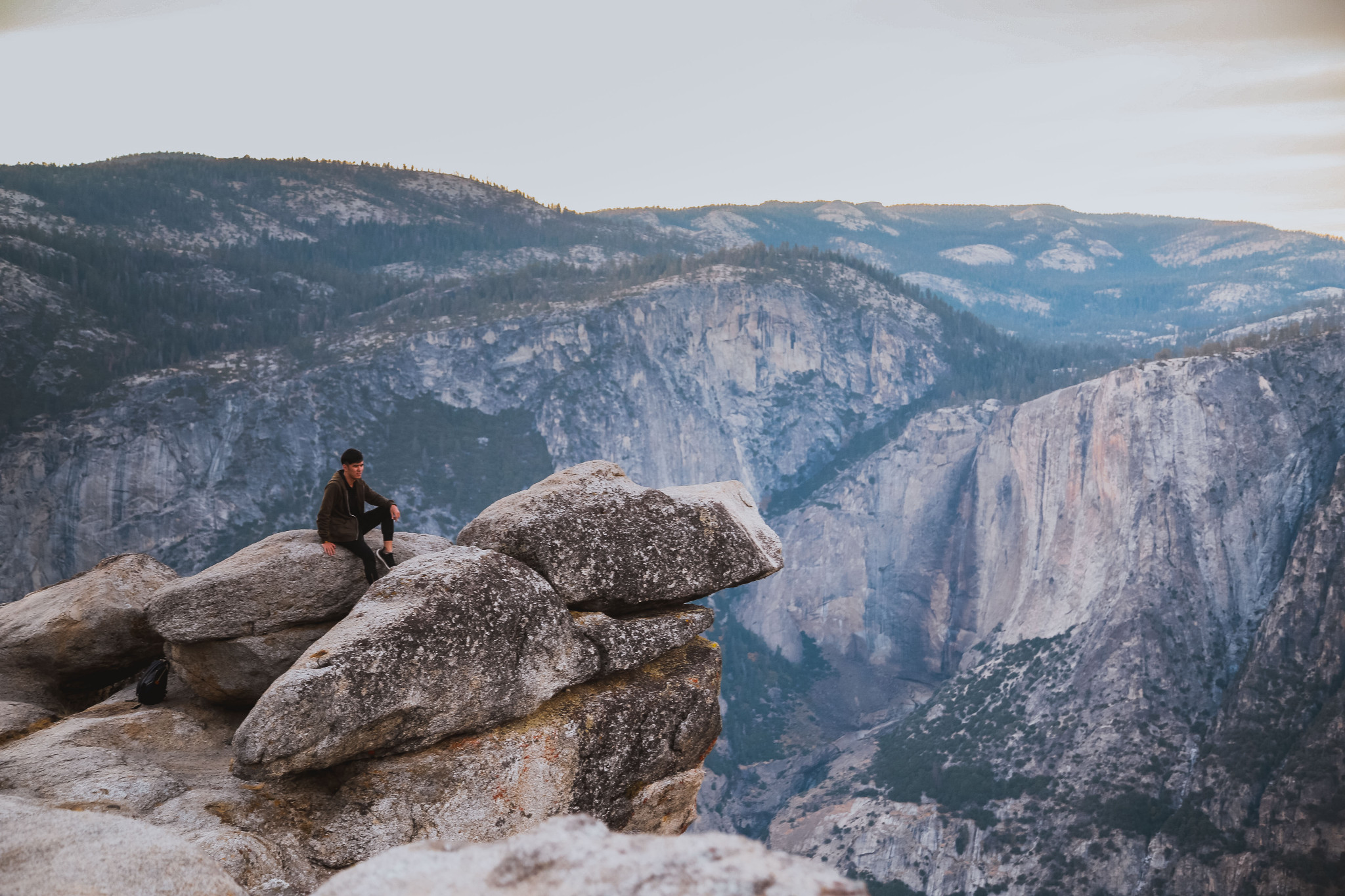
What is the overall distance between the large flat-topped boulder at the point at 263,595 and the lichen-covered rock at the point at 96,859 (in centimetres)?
553

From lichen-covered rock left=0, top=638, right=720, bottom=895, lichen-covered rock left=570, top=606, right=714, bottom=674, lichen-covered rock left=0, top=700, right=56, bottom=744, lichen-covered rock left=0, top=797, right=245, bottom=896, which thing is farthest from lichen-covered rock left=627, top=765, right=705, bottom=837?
lichen-covered rock left=0, top=700, right=56, bottom=744

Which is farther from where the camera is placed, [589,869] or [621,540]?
[621,540]

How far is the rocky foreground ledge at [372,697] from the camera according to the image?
12164 mm

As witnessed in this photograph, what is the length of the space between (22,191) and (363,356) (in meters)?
90.1

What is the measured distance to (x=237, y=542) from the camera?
12412 centimetres

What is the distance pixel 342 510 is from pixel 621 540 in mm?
5815

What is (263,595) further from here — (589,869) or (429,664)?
(589,869)

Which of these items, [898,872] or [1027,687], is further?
[1027,687]

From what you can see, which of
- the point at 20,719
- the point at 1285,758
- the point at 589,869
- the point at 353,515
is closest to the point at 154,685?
the point at 20,719

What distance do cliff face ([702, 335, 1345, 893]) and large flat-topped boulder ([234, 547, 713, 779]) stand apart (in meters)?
78.9

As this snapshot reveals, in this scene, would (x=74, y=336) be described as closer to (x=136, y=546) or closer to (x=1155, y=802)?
(x=136, y=546)

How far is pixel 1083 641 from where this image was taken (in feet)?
330

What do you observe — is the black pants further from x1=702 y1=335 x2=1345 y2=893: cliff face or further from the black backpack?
x1=702 y1=335 x2=1345 y2=893: cliff face

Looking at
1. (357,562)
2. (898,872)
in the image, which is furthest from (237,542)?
(357,562)
